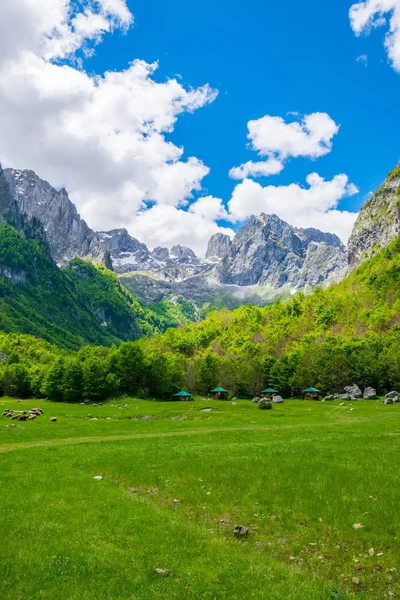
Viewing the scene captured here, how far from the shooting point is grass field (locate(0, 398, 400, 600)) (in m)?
13.7

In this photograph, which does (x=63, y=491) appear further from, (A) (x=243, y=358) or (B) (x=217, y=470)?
(A) (x=243, y=358)

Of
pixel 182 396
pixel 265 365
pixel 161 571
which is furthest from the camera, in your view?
pixel 265 365

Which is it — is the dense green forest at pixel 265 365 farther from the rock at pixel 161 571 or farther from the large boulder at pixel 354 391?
the rock at pixel 161 571

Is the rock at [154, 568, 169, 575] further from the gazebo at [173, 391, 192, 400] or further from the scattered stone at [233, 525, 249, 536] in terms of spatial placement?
the gazebo at [173, 391, 192, 400]

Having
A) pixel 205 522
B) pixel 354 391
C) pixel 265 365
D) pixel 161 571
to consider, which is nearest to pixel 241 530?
pixel 205 522

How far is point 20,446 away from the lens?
141 ft

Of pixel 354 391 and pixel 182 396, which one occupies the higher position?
pixel 354 391

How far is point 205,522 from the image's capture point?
65.7 ft

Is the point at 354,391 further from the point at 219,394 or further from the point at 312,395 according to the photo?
the point at 219,394

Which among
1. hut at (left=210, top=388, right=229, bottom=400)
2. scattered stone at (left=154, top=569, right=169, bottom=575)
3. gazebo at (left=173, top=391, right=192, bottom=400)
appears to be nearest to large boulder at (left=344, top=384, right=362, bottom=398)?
hut at (left=210, top=388, right=229, bottom=400)

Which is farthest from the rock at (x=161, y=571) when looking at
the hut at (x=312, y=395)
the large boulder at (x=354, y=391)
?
the hut at (x=312, y=395)

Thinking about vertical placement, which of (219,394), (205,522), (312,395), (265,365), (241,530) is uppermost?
(265,365)

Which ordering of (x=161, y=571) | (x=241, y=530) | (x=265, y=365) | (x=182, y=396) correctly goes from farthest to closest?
(x=265, y=365) → (x=182, y=396) → (x=241, y=530) → (x=161, y=571)

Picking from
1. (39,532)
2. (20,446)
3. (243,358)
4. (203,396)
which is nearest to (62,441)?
(20,446)
